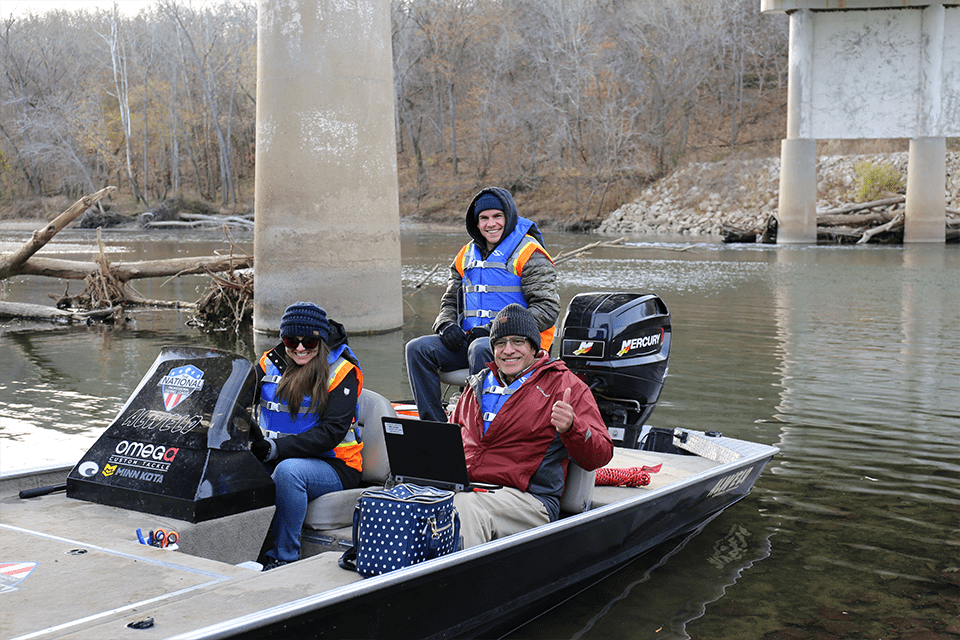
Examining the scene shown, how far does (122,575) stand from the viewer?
3.52 meters

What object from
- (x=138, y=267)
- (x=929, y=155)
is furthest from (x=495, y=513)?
(x=929, y=155)

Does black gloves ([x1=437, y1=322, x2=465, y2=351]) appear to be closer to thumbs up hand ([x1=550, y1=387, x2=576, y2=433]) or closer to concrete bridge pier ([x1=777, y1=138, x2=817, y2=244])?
thumbs up hand ([x1=550, y1=387, x2=576, y2=433])

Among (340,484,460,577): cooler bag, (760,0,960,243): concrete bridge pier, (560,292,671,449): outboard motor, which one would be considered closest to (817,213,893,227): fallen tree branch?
(760,0,960,243): concrete bridge pier

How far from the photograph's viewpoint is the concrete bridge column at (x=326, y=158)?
12.0 metres

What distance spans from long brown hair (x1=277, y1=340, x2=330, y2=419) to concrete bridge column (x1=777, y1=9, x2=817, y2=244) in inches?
1242

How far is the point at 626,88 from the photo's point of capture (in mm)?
51469

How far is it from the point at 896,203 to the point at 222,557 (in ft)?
121

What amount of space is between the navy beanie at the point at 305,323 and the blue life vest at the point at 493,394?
0.82 m

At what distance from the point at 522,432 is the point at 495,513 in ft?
1.34

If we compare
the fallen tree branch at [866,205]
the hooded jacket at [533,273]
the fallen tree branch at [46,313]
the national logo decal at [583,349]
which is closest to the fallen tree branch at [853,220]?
the fallen tree branch at [866,205]

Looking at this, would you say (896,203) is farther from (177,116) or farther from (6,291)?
(177,116)

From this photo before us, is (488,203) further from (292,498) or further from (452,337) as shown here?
(292,498)

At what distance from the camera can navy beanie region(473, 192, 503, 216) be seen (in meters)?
5.77

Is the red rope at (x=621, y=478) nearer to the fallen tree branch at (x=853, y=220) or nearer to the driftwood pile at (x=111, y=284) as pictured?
the driftwood pile at (x=111, y=284)
